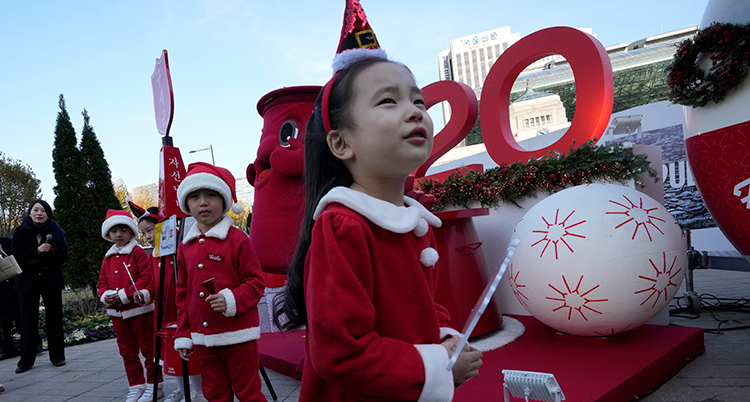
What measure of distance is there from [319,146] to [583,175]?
9.93ft

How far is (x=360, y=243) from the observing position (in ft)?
3.71

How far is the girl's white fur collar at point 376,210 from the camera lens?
3.87 ft

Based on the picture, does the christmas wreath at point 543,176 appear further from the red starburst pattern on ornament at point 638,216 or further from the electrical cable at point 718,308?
the electrical cable at point 718,308

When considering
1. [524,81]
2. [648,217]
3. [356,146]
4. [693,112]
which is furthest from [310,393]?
[524,81]

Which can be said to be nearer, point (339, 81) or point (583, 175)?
point (339, 81)

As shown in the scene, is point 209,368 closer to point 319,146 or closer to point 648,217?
point 319,146

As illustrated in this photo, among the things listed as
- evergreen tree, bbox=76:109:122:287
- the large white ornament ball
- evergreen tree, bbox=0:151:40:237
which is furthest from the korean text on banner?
evergreen tree, bbox=0:151:40:237

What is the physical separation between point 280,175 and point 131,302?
5.84ft

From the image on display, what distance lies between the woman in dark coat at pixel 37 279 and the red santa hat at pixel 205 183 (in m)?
3.64

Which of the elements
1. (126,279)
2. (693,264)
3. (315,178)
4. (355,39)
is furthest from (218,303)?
(693,264)

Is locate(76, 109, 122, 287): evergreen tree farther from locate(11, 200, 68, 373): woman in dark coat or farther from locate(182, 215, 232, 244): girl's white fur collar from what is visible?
locate(182, 215, 232, 244): girl's white fur collar

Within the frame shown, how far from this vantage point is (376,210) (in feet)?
3.92

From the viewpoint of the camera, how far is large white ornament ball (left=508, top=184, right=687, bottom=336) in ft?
9.29

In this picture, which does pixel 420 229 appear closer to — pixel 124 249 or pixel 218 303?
pixel 218 303
